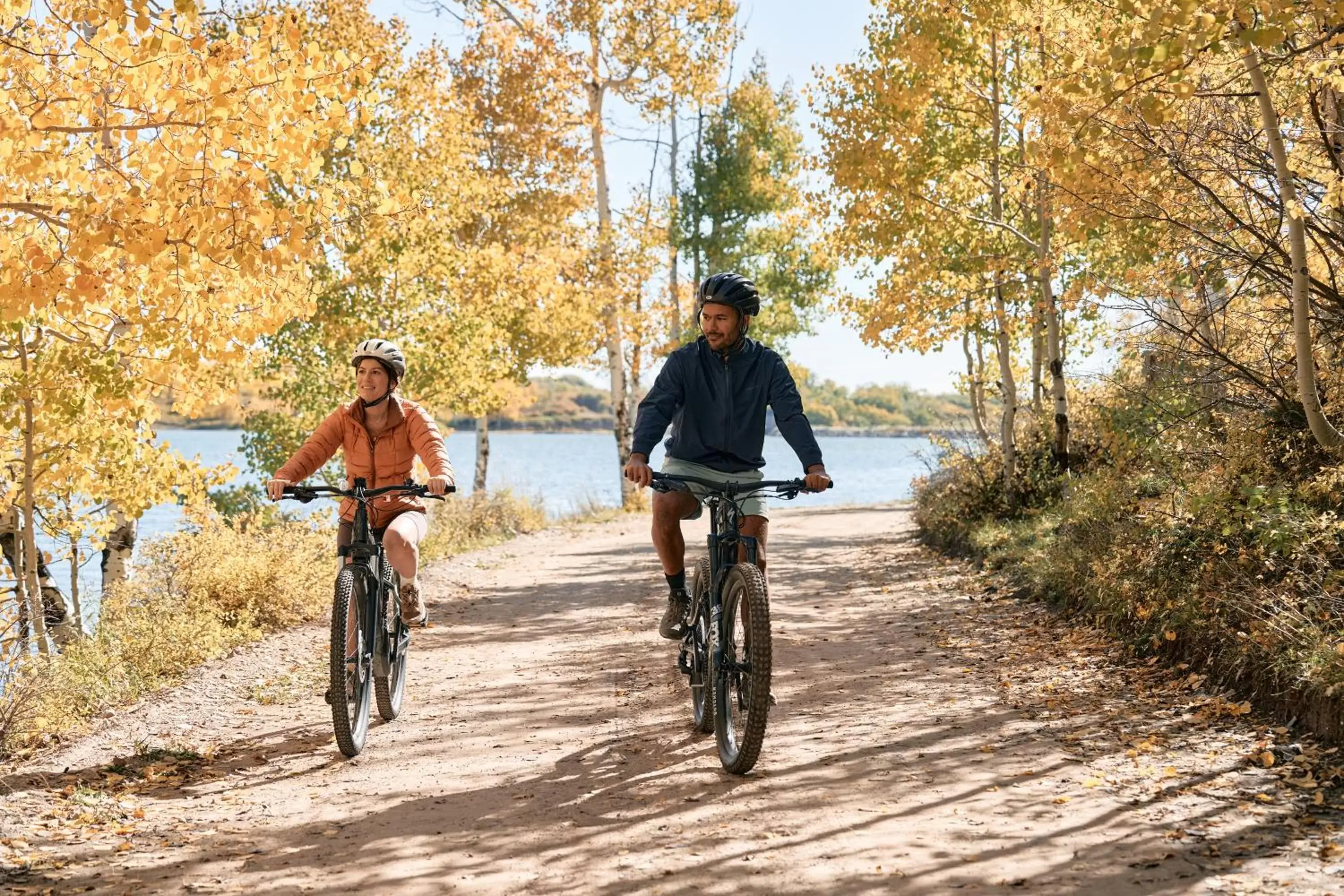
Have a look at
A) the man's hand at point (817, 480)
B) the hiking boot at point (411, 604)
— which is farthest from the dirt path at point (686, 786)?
the man's hand at point (817, 480)

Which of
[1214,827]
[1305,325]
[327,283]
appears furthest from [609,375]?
[1214,827]

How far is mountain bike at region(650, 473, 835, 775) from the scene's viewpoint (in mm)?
5453

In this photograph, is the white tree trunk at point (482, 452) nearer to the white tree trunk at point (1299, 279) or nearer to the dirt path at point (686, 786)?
the dirt path at point (686, 786)

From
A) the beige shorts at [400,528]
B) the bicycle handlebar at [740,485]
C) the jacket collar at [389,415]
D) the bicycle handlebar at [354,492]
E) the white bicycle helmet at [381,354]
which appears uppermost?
the white bicycle helmet at [381,354]

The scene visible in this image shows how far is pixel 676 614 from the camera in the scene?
6.76 m

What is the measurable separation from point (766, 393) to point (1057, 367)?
27.1 ft

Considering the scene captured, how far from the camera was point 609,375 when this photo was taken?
26.5 meters

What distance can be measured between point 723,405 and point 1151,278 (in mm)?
5317

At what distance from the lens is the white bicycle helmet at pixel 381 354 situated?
6.87 metres

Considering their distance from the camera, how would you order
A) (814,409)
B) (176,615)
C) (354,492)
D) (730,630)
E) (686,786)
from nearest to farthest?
1. (686,786)
2. (730,630)
3. (354,492)
4. (176,615)
5. (814,409)

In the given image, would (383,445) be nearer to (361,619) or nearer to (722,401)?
(361,619)

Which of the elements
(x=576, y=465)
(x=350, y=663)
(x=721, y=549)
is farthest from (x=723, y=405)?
(x=576, y=465)

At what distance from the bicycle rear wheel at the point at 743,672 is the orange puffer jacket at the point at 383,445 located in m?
2.11

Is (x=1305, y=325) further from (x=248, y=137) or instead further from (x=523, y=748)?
(x=248, y=137)
